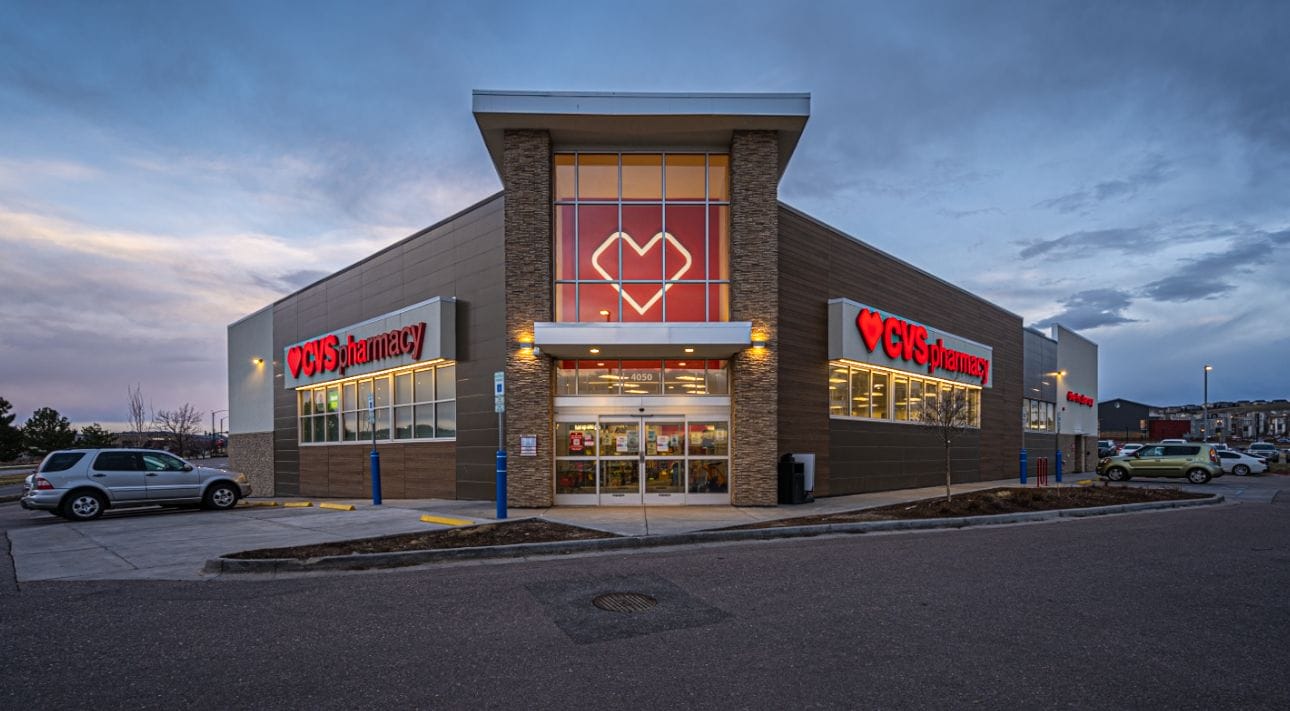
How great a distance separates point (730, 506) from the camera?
643 inches

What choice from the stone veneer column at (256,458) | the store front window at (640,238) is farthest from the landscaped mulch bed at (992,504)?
the stone veneer column at (256,458)

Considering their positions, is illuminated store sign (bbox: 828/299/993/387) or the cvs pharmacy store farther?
illuminated store sign (bbox: 828/299/993/387)

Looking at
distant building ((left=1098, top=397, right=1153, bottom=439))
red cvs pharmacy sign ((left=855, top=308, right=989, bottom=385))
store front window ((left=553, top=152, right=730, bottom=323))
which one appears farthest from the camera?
distant building ((left=1098, top=397, right=1153, bottom=439))

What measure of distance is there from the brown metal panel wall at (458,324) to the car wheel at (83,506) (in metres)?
7.01

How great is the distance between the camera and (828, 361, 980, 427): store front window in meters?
20.2

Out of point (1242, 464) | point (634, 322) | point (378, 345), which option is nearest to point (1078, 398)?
point (1242, 464)

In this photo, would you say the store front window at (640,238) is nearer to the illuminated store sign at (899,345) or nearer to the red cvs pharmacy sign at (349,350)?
the illuminated store sign at (899,345)

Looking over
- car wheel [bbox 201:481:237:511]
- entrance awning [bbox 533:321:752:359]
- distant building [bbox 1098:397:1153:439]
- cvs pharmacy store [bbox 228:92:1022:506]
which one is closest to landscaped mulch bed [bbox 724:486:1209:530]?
cvs pharmacy store [bbox 228:92:1022:506]

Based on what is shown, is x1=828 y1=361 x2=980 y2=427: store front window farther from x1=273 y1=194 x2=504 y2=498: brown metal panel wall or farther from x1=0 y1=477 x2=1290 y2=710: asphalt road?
x1=0 y1=477 x2=1290 y2=710: asphalt road

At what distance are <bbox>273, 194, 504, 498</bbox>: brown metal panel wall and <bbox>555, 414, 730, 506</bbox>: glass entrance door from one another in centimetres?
235

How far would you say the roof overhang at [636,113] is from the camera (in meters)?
15.9

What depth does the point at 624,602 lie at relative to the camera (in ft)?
24.5

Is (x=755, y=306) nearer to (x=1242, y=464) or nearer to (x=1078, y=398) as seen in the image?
(x=1078, y=398)

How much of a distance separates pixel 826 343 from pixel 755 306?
4170 millimetres
